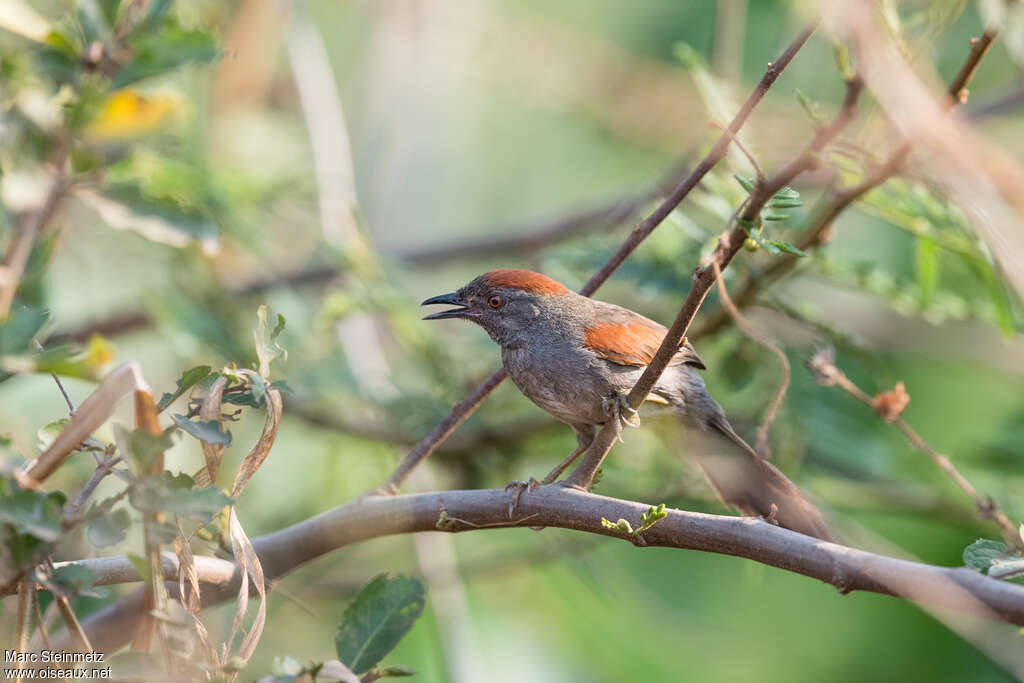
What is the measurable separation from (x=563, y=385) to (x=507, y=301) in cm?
62

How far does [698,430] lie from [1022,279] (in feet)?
7.52

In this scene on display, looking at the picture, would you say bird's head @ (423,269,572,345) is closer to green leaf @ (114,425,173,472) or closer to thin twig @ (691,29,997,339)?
thin twig @ (691,29,997,339)

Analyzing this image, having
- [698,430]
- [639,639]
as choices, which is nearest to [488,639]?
[639,639]

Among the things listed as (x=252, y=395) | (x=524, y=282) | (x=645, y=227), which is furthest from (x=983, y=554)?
(x=524, y=282)

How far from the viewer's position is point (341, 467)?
6.08 m

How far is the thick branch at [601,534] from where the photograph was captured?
1889 millimetres

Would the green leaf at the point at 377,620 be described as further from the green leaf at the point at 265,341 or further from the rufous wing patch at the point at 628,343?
the rufous wing patch at the point at 628,343

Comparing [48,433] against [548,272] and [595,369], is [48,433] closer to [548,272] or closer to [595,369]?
[595,369]

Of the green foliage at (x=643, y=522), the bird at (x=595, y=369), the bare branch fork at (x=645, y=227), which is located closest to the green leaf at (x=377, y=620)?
the bare branch fork at (x=645, y=227)

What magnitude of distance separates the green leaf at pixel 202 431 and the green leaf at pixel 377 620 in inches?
25.6

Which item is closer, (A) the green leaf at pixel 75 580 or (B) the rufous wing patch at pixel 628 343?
(A) the green leaf at pixel 75 580

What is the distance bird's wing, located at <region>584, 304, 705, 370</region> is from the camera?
3.96 meters

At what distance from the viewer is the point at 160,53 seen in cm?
323

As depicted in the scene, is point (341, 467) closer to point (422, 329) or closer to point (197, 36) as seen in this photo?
point (422, 329)
